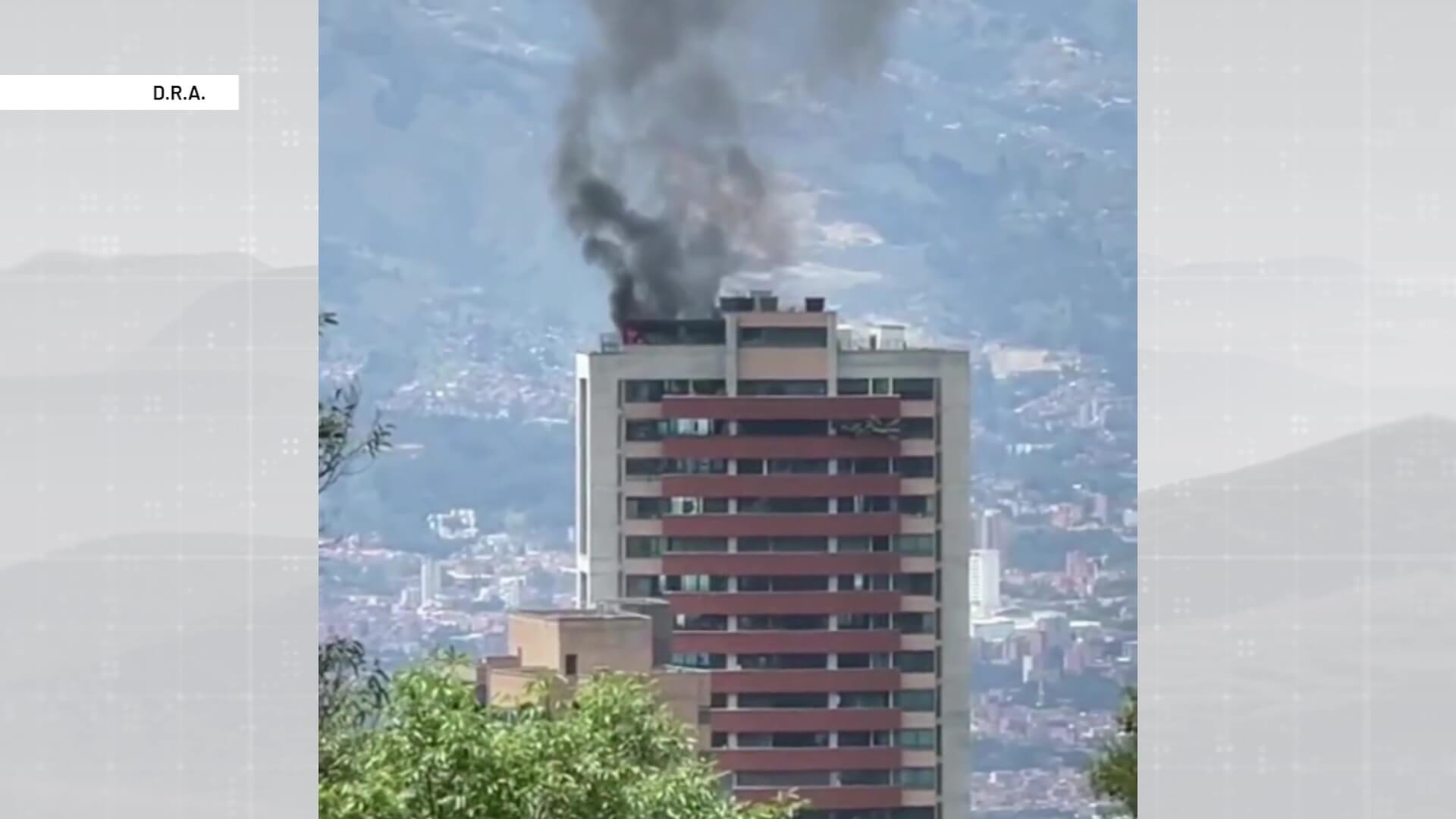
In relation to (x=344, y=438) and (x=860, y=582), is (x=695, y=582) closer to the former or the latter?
(x=860, y=582)

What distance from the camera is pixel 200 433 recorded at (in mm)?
2330

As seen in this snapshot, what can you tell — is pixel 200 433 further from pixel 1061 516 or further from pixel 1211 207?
pixel 1061 516

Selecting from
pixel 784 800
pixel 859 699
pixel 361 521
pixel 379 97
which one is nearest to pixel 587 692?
pixel 784 800

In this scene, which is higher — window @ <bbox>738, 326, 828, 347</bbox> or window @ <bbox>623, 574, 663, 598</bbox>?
window @ <bbox>738, 326, 828, 347</bbox>

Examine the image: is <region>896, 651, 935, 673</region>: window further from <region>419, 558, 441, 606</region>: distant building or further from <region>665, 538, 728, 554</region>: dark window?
<region>419, 558, 441, 606</region>: distant building

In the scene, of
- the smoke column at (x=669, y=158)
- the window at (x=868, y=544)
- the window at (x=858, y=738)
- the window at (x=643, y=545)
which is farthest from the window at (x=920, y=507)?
the smoke column at (x=669, y=158)

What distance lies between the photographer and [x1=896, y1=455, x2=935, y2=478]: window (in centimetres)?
3988

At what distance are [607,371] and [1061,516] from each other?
31.0 ft

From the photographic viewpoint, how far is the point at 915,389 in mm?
39875

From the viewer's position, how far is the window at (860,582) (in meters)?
39.7

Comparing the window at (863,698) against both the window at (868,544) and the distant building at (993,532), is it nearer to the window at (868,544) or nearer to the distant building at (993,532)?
the window at (868,544)

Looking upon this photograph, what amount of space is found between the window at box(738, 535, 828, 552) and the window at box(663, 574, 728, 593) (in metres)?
0.83

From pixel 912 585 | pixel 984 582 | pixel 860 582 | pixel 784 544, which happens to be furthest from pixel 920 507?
pixel 784 544

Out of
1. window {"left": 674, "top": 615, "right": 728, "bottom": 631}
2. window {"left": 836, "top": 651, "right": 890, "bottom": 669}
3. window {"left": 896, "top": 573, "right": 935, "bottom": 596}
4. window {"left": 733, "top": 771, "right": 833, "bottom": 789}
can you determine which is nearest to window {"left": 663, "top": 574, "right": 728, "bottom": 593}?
window {"left": 674, "top": 615, "right": 728, "bottom": 631}
